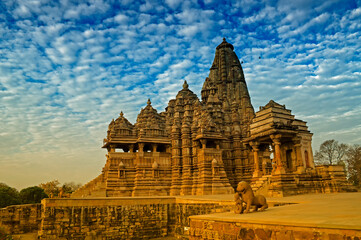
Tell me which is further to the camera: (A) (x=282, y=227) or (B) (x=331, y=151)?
(B) (x=331, y=151)

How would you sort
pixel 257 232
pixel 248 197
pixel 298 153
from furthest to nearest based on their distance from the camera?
pixel 298 153 < pixel 248 197 < pixel 257 232

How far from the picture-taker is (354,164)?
3919 cm

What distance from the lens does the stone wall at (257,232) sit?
5.23 metres

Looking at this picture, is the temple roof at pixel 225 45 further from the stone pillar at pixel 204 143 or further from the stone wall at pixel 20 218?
the stone wall at pixel 20 218

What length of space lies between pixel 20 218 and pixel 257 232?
24261mm

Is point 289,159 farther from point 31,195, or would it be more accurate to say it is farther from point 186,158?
point 31,195


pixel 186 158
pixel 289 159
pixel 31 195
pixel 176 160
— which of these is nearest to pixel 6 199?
pixel 31 195

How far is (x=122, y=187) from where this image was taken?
27.8m

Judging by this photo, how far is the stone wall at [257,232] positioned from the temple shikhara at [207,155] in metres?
12.0

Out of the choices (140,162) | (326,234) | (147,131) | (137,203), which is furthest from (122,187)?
(326,234)

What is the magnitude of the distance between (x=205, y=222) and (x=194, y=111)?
2505cm

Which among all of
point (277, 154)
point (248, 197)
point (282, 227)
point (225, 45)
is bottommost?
point (282, 227)

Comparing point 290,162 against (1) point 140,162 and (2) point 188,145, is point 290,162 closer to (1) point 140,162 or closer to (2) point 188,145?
(2) point 188,145

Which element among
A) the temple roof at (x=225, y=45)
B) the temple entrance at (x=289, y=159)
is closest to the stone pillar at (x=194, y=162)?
the temple entrance at (x=289, y=159)
